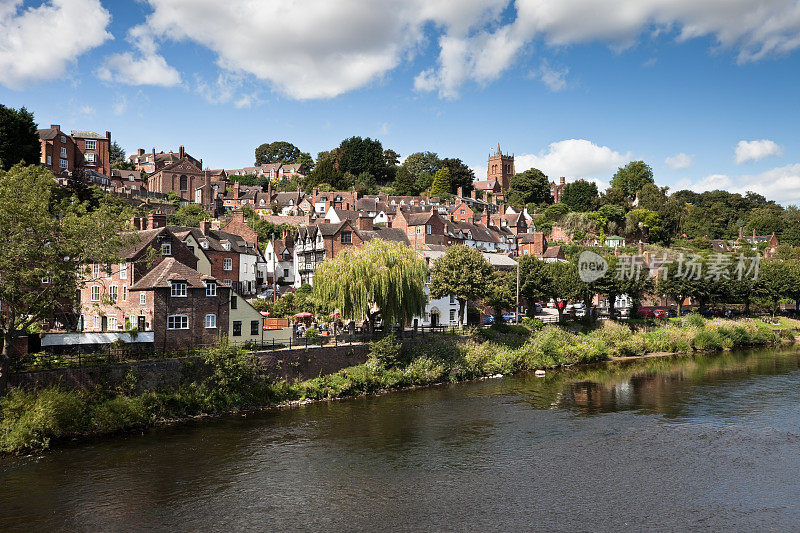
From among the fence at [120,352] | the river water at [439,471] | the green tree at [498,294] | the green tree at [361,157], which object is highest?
the green tree at [361,157]

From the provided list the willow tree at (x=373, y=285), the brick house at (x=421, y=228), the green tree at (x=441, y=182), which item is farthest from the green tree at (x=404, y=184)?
the willow tree at (x=373, y=285)

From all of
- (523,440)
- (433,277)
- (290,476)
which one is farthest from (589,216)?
(290,476)

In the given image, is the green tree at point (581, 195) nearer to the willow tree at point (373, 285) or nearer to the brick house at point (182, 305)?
the willow tree at point (373, 285)

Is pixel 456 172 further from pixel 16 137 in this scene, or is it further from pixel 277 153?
pixel 16 137

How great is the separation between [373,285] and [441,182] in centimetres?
9532

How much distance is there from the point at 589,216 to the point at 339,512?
343 feet

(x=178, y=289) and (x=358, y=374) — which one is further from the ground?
(x=178, y=289)

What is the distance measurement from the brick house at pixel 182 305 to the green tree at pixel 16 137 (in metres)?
41.8

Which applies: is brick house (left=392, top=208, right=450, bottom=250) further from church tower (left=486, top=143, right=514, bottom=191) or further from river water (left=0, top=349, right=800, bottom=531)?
church tower (left=486, top=143, right=514, bottom=191)

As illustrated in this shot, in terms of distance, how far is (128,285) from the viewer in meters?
43.0

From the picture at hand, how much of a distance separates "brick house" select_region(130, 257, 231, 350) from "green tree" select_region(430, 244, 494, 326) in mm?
21703

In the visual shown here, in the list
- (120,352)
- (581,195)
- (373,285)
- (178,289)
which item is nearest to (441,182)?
(581,195)

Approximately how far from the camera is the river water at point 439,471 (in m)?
22.3

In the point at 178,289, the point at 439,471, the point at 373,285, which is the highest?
the point at 373,285
